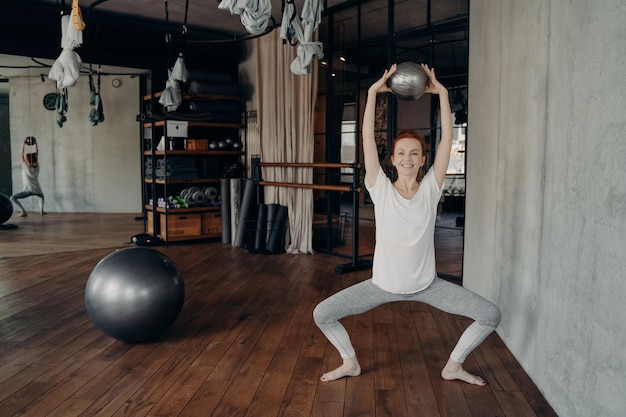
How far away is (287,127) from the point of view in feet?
21.0

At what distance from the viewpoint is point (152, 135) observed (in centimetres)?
703

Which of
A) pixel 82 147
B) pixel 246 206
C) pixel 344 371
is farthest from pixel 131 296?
pixel 82 147

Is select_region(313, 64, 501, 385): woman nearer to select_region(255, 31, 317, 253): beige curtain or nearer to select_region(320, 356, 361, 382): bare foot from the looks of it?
select_region(320, 356, 361, 382): bare foot

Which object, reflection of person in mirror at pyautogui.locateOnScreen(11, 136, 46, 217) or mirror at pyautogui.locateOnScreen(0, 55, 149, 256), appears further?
reflection of person in mirror at pyautogui.locateOnScreen(11, 136, 46, 217)

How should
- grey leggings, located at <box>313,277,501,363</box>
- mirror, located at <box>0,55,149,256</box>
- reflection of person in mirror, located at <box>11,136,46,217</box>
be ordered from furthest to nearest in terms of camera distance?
1. reflection of person in mirror, located at <box>11,136,46,217</box>
2. mirror, located at <box>0,55,149,256</box>
3. grey leggings, located at <box>313,277,501,363</box>

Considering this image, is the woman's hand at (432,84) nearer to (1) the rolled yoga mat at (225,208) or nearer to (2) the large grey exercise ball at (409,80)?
(2) the large grey exercise ball at (409,80)

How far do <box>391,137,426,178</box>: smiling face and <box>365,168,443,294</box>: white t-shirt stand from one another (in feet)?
0.29

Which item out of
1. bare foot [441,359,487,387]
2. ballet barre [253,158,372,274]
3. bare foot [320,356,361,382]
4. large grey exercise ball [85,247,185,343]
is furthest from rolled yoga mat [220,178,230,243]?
bare foot [441,359,487,387]

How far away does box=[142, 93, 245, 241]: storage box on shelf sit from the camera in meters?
6.86

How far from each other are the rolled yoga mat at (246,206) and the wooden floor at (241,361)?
1777 mm

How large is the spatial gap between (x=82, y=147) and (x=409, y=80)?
623cm

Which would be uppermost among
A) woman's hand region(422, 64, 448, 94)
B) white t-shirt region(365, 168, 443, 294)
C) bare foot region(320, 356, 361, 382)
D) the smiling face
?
woman's hand region(422, 64, 448, 94)

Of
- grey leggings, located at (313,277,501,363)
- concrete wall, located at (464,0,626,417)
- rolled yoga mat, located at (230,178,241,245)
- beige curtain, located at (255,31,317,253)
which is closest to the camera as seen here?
concrete wall, located at (464,0,626,417)

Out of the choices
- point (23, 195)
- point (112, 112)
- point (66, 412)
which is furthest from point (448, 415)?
point (112, 112)
